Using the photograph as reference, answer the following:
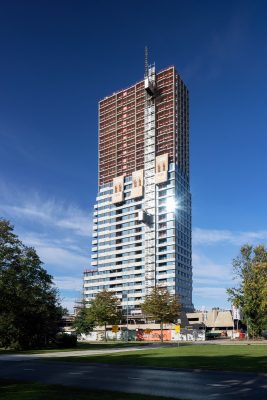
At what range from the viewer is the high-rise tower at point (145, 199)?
166375 millimetres

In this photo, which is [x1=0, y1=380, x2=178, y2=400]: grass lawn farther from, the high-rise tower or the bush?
the high-rise tower

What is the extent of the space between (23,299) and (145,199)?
122189 mm

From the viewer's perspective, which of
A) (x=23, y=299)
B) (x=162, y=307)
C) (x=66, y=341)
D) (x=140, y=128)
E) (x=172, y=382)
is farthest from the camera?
(x=140, y=128)

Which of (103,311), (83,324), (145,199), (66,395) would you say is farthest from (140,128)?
(66,395)

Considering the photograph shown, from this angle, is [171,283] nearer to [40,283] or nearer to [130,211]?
[130,211]

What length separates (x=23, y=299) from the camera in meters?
56.4

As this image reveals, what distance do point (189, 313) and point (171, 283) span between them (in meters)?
12.1

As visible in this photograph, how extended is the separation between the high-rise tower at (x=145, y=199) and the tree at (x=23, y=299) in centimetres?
9764

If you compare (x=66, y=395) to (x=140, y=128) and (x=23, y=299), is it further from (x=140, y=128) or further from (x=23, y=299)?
(x=140, y=128)

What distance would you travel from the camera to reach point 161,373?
80.6 feet

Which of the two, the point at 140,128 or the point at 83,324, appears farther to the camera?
the point at 140,128

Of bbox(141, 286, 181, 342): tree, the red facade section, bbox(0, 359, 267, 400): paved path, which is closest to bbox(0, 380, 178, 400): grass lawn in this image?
bbox(0, 359, 267, 400): paved path

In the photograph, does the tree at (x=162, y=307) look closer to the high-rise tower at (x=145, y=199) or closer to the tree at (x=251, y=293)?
the tree at (x=251, y=293)

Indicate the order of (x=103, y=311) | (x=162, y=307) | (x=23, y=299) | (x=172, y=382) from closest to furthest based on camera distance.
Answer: (x=172, y=382), (x=23, y=299), (x=162, y=307), (x=103, y=311)
